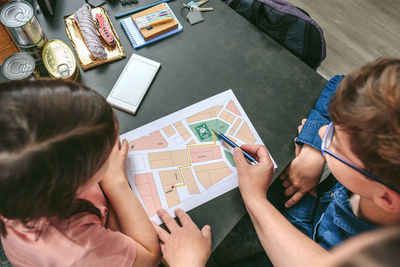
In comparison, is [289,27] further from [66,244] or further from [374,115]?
[66,244]

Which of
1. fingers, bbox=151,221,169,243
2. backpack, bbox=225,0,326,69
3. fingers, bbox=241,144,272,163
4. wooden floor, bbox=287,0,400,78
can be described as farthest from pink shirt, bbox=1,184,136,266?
wooden floor, bbox=287,0,400,78

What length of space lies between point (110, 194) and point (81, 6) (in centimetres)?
67

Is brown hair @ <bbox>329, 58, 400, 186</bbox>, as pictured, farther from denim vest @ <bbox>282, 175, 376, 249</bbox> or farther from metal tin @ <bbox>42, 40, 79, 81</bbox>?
metal tin @ <bbox>42, 40, 79, 81</bbox>

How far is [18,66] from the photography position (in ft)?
2.62

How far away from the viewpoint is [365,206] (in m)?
0.82

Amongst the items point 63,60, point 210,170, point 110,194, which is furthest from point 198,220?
point 63,60

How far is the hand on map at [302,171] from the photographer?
926 mm

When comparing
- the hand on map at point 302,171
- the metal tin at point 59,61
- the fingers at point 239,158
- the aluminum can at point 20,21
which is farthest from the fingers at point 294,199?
the aluminum can at point 20,21

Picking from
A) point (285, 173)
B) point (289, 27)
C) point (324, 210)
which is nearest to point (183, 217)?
point (285, 173)

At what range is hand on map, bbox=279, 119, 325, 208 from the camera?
36.4 inches

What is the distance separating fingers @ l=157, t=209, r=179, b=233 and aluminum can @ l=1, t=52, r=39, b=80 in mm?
512

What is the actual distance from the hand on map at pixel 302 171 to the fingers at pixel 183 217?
14.7 inches

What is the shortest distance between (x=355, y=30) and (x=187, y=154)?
1.89m

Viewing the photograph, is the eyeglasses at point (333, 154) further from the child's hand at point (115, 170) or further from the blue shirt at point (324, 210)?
the child's hand at point (115, 170)
